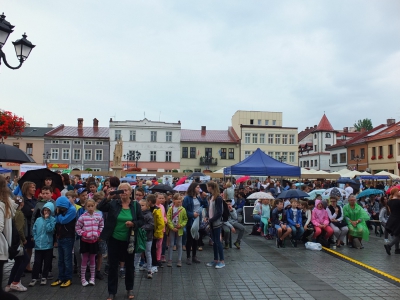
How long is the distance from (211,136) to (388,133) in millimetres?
28222

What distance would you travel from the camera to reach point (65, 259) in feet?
22.6

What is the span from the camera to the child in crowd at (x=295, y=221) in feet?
37.8

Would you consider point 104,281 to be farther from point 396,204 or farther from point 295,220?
point 396,204

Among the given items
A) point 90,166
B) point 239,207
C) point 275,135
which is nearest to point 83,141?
point 90,166

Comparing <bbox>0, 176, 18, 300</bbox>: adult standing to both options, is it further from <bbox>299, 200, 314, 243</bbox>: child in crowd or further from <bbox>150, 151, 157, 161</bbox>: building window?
<bbox>150, 151, 157, 161</bbox>: building window

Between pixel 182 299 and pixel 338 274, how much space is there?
3.67 metres

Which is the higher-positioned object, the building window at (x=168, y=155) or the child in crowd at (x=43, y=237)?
the building window at (x=168, y=155)

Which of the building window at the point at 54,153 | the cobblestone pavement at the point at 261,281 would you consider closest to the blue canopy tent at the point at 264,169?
the cobblestone pavement at the point at 261,281

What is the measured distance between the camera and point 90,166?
202 ft

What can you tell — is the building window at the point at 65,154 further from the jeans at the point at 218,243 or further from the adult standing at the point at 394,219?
the adult standing at the point at 394,219

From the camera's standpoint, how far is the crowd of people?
606cm

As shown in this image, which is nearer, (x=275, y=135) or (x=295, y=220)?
(x=295, y=220)

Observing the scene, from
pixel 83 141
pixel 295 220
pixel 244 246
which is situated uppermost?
pixel 83 141

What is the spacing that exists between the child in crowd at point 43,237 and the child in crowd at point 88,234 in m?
0.48
